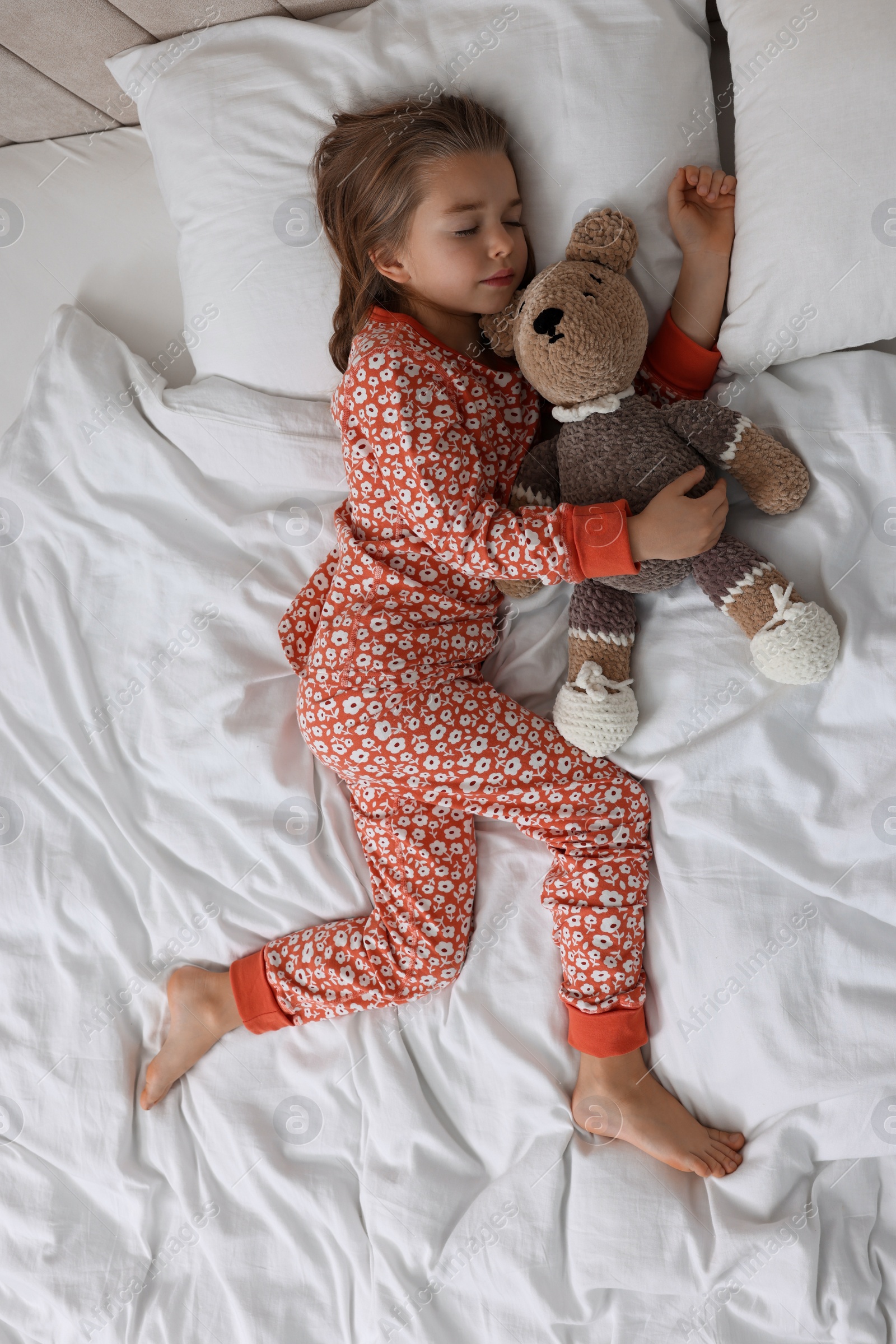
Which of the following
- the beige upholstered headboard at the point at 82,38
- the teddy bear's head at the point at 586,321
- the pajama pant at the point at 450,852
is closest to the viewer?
the teddy bear's head at the point at 586,321

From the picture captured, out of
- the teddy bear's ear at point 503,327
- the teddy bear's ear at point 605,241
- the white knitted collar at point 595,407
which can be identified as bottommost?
the white knitted collar at point 595,407

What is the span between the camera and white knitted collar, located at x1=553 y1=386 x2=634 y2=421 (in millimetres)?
970

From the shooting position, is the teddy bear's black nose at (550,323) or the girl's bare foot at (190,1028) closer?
the teddy bear's black nose at (550,323)

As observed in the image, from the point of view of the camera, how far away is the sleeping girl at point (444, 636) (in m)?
1.01

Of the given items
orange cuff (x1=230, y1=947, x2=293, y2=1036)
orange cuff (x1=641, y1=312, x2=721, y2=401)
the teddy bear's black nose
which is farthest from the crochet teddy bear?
orange cuff (x1=230, y1=947, x2=293, y2=1036)

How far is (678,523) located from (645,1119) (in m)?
0.67

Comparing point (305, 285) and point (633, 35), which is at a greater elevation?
point (633, 35)

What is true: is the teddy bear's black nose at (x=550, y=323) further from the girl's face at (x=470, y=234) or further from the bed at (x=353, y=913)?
the bed at (x=353, y=913)

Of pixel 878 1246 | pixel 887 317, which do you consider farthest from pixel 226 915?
pixel 887 317

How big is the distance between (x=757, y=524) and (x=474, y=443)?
1.16 ft

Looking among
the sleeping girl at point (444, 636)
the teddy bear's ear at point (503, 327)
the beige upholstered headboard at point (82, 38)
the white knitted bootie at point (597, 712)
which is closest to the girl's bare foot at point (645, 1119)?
the sleeping girl at point (444, 636)

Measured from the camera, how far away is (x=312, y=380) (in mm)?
1213

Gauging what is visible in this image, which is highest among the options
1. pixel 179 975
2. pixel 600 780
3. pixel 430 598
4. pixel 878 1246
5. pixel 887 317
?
pixel 887 317

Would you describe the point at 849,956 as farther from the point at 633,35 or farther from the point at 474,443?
the point at 633,35
